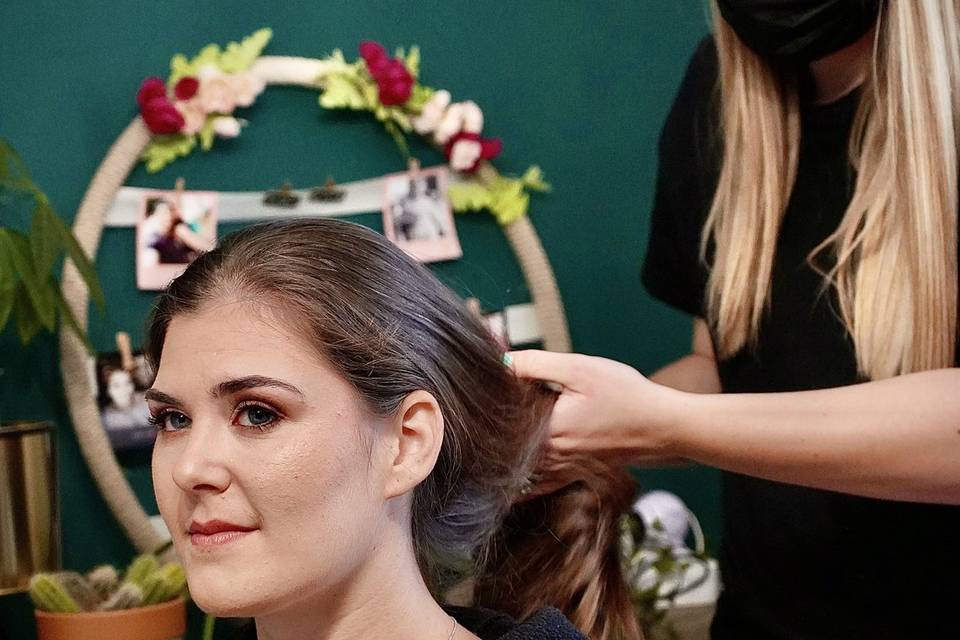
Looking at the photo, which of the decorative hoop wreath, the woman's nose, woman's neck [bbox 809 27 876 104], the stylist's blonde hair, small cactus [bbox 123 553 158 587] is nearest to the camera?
the woman's nose

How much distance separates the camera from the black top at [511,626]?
1.19 metres

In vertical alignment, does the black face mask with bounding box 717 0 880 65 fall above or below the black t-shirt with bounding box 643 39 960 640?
above

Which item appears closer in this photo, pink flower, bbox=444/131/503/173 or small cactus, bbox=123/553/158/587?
small cactus, bbox=123/553/158/587

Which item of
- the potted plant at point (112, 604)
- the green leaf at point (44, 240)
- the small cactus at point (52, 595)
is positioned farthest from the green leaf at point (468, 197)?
the small cactus at point (52, 595)

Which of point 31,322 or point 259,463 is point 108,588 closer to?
point 31,322

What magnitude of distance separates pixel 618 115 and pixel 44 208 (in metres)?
1.16

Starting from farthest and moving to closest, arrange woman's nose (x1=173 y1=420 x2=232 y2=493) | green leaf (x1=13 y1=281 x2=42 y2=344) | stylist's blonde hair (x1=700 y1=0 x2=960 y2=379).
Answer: green leaf (x1=13 y1=281 x2=42 y2=344) < stylist's blonde hair (x1=700 y1=0 x2=960 y2=379) < woman's nose (x1=173 y1=420 x2=232 y2=493)

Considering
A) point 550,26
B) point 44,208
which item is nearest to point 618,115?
point 550,26

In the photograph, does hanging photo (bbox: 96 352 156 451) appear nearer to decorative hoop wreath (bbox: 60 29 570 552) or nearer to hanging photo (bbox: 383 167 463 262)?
decorative hoop wreath (bbox: 60 29 570 552)

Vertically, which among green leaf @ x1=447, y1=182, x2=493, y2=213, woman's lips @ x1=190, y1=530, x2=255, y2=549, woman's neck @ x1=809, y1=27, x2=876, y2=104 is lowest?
woman's lips @ x1=190, y1=530, x2=255, y2=549

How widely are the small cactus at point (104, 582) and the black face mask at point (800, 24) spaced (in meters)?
1.13

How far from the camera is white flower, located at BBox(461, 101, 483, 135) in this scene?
2.12m

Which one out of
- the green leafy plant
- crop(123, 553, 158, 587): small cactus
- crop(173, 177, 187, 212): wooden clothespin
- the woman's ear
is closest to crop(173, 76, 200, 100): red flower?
crop(173, 177, 187, 212): wooden clothespin

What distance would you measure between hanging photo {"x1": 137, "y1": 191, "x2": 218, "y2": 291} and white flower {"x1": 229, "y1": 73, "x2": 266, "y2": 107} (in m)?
0.17
